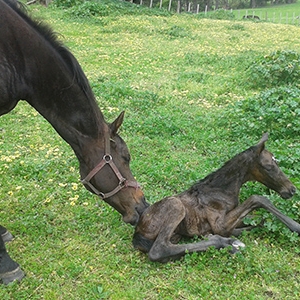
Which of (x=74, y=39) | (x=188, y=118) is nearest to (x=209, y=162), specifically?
(x=188, y=118)

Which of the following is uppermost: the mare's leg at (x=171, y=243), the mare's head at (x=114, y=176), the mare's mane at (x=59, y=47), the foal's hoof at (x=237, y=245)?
the mare's mane at (x=59, y=47)

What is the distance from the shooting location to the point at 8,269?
3412 millimetres

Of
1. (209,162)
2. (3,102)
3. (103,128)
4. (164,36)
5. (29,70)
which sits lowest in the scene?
(164,36)

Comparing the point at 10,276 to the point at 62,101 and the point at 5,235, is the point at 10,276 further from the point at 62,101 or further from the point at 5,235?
the point at 62,101

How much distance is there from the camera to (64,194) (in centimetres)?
477

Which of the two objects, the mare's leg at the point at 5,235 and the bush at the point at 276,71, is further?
the bush at the point at 276,71

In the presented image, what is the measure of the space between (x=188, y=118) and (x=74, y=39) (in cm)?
842

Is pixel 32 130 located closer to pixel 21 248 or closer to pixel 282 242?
pixel 21 248

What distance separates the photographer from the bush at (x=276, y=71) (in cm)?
835

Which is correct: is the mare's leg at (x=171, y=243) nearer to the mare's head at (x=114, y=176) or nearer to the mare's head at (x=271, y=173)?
the mare's head at (x=114, y=176)

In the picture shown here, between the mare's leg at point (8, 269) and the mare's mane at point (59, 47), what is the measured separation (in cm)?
148

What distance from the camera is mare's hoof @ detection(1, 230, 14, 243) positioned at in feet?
12.9

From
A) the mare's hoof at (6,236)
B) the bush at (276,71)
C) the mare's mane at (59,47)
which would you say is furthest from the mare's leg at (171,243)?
the bush at (276,71)

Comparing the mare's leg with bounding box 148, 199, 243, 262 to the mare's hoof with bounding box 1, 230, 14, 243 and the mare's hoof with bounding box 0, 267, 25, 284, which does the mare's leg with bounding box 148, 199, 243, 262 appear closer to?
the mare's hoof with bounding box 0, 267, 25, 284
